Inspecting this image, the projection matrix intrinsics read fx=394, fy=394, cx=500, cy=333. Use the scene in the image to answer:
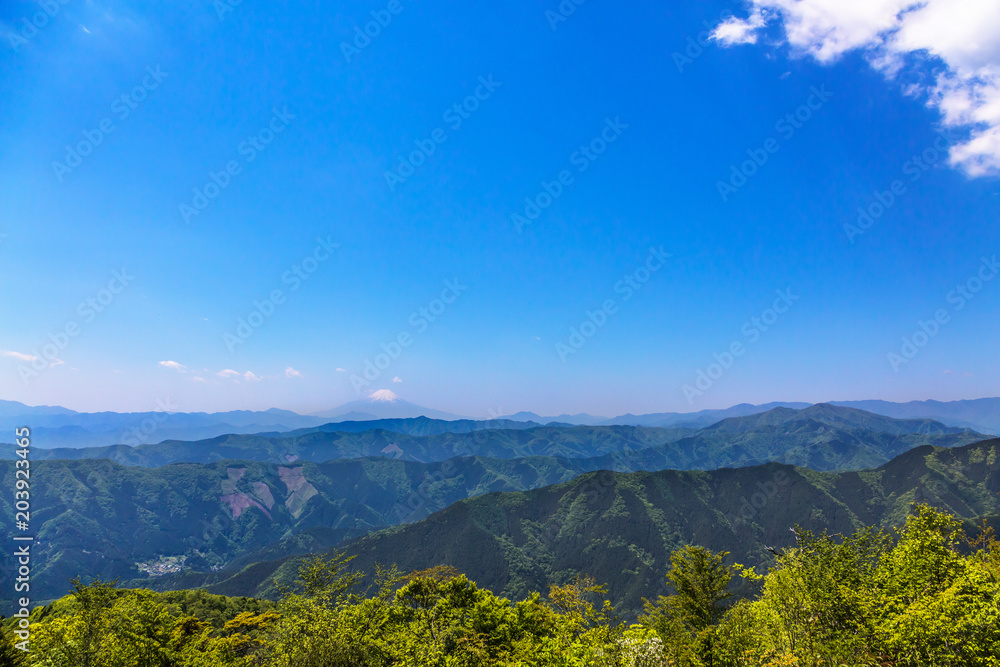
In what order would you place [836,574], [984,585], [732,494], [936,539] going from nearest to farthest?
1. [984,585]
2. [836,574]
3. [936,539]
4. [732,494]

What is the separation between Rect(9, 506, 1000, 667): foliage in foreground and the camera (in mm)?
20828

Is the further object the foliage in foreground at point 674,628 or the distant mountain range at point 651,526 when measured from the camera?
the distant mountain range at point 651,526

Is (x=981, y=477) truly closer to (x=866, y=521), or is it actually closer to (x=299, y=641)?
(x=866, y=521)

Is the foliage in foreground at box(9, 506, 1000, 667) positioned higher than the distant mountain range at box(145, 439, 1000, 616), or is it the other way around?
the foliage in foreground at box(9, 506, 1000, 667)

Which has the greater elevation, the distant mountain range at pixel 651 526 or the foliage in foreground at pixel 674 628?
the foliage in foreground at pixel 674 628

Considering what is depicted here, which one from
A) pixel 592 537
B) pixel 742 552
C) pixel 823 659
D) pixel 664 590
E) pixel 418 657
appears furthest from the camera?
pixel 592 537

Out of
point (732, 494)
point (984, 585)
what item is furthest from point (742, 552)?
point (984, 585)

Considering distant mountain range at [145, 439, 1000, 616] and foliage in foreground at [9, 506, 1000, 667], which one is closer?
foliage in foreground at [9, 506, 1000, 667]

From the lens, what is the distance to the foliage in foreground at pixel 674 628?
20828 millimetres

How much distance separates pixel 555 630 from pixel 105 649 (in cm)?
3452

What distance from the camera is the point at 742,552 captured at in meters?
168

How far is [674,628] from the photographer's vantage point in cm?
3108

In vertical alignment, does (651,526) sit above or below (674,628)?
below

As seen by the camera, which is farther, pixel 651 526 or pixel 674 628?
pixel 651 526
